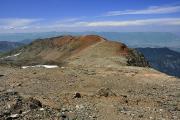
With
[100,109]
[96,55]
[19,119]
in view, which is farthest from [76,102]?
[96,55]

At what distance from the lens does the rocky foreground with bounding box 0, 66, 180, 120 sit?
19.9 m

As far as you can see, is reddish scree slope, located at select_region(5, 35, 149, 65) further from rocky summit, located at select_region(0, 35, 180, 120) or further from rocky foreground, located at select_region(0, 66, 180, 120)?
rocky foreground, located at select_region(0, 66, 180, 120)

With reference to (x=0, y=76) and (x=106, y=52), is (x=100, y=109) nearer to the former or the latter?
(x=0, y=76)

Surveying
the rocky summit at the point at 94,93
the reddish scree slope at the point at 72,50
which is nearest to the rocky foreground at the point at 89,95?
the rocky summit at the point at 94,93

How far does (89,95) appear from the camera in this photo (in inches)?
1043

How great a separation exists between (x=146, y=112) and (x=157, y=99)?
215 inches

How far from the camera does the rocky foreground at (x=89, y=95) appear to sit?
19938 millimetres

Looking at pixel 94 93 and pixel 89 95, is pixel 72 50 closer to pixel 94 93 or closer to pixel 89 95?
pixel 94 93

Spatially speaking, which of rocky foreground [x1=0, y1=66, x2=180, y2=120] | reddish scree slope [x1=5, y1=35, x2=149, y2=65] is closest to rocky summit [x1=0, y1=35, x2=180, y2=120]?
rocky foreground [x1=0, y1=66, x2=180, y2=120]

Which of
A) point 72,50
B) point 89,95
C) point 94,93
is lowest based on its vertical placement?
point 72,50

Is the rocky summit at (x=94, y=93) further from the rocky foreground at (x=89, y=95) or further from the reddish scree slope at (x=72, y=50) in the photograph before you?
the reddish scree slope at (x=72, y=50)

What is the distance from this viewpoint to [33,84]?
34.0 m

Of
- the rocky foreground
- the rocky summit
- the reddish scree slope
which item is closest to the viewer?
the rocky foreground

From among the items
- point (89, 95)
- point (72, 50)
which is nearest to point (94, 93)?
point (89, 95)
